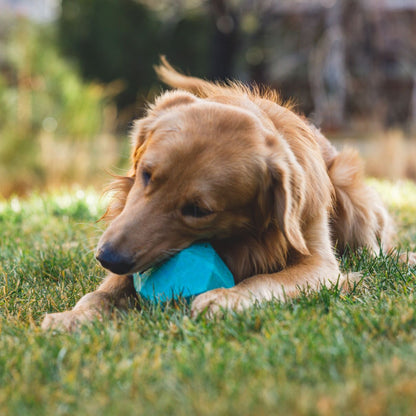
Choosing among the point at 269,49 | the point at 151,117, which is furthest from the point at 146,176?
the point at 269,49

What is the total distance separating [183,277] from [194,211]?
1.11 ft

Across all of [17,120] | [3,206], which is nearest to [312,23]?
[17,120]

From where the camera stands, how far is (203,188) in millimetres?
2883

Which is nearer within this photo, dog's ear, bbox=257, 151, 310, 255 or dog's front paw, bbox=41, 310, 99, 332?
dog's front paw, bbox=41, 310, 99, 332

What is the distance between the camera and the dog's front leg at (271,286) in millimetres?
2701

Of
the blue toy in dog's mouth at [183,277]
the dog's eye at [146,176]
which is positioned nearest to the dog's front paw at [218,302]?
the blue toy in dog's mouth at [183,277]

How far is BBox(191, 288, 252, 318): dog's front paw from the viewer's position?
104 inches

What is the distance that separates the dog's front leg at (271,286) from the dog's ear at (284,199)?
0.13 m

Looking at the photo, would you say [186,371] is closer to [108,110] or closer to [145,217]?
[145,217]

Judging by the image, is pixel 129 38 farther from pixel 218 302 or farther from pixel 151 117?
pixel 218 302

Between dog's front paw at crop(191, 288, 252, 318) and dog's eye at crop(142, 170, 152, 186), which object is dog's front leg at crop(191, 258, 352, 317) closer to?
dog's front paw at crop(191, 288, 252, 318)

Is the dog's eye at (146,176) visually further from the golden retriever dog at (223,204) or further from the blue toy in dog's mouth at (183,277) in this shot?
the blue toy in dog's mouth at (183,277)

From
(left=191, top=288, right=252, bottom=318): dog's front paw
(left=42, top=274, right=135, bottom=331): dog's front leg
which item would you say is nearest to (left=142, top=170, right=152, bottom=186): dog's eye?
(left=42, top=274, right=135, bottom=331): dog's front leg

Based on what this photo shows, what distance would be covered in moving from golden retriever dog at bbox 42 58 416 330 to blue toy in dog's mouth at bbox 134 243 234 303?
0.24 feet
